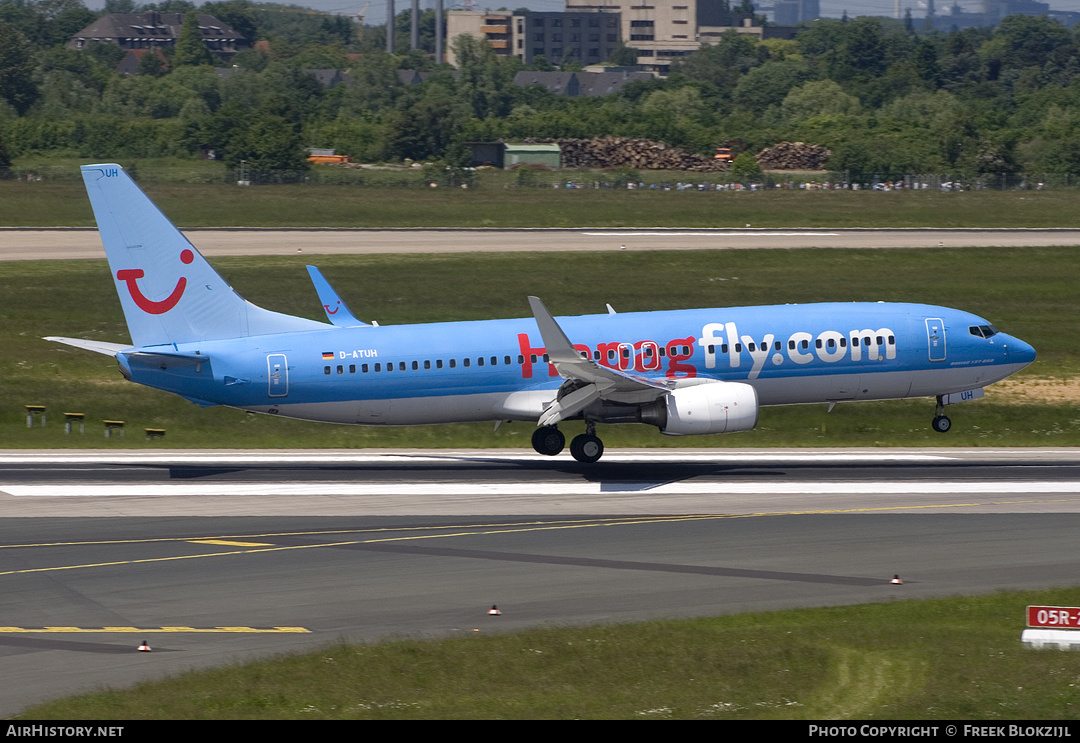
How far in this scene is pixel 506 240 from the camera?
322 feet

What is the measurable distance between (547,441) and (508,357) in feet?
10.9

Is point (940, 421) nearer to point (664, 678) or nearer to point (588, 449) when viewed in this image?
point (588, 449)

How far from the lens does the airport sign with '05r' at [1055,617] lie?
25.4 metres

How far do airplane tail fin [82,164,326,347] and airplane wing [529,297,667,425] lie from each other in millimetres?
10817

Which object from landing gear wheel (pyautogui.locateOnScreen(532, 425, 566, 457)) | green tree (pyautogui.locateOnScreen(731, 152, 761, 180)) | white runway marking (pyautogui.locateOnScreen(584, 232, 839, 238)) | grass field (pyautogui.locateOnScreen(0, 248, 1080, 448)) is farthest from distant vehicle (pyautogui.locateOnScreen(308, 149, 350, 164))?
landing gear wheel (pyautogui.locateOnScreen(532, 425, 566, 457))

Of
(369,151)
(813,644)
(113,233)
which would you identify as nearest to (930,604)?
(813,644)

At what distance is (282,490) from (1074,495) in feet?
76.7

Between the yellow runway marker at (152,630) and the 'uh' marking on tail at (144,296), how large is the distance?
1939 centimetres

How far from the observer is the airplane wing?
43344 millimetres

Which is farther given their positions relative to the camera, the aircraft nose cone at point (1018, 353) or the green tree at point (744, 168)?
the green tree at point (744, 168)

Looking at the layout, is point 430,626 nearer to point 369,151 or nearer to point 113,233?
point 113,233

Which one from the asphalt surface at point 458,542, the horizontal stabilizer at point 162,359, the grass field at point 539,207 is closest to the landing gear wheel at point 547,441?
the asphalt surface at point 458,542

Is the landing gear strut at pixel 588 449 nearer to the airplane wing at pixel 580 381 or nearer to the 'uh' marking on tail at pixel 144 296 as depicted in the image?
the airplane wing at pixel 580 381

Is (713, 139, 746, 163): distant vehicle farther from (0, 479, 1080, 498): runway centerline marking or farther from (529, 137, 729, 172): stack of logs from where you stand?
(0, 479, 1080, 498): runway centerline marking
